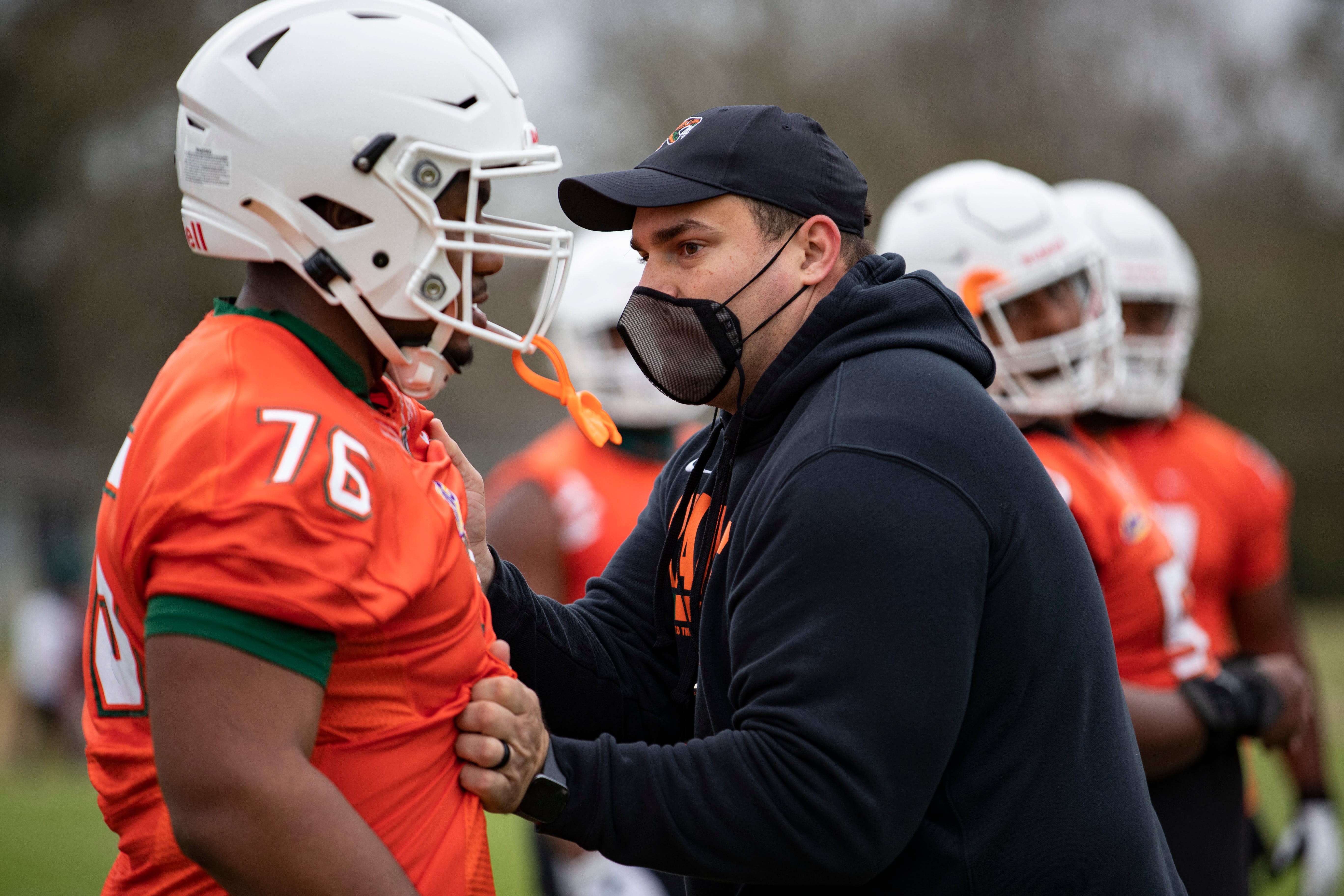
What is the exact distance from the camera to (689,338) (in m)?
2.38

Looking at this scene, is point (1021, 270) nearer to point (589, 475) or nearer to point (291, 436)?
point (589, 475)

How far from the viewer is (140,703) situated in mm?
1784

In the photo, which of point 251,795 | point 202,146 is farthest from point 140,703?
point 202,146

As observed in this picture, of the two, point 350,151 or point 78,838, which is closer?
point 350,151

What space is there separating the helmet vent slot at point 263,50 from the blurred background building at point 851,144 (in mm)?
18930

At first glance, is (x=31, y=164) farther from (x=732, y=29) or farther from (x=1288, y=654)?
(x=1288, y=654)

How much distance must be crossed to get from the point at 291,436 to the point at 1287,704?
298cm

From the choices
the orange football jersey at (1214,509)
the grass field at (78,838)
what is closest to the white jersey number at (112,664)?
the orange football jersey at (1214,509)

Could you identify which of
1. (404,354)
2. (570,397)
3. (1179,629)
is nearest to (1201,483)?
(1179,629)

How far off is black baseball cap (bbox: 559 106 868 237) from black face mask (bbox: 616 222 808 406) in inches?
3.3

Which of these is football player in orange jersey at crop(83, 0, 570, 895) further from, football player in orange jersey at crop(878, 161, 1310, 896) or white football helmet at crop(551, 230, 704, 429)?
white football helmet at crop(551, 230, 704, 429)

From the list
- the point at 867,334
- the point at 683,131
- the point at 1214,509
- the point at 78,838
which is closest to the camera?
the point at 867,334

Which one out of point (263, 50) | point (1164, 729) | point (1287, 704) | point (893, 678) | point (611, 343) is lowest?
point (1287, 704)

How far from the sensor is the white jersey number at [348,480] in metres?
1.66
